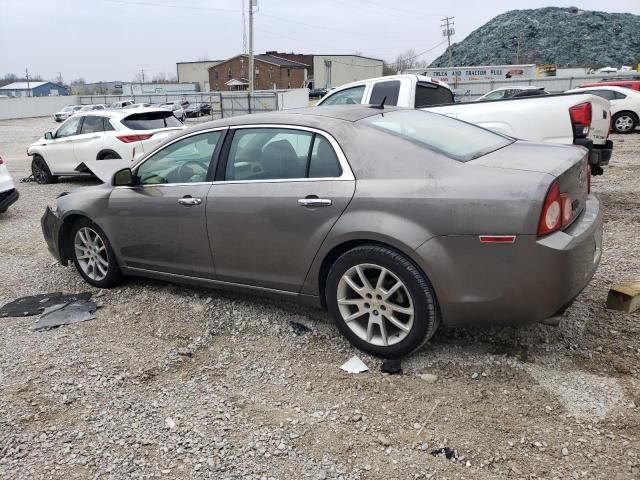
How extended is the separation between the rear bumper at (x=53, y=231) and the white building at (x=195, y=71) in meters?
89.2

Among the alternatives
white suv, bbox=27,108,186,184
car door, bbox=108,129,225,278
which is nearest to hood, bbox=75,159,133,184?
white suv, bbox=27,108,186,184

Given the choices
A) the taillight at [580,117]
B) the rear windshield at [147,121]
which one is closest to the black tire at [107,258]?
the taillight at [580,117]

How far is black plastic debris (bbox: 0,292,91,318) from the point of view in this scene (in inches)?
179

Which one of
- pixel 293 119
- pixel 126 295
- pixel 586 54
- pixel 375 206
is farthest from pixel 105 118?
pixel 586 54

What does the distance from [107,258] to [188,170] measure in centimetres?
125

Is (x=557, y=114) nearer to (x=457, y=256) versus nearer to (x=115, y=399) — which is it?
(x=457, y=256)

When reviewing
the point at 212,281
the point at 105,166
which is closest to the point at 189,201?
the point at 212,281

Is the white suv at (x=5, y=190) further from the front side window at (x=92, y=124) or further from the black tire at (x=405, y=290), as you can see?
the black tire at (x=405, y=290)

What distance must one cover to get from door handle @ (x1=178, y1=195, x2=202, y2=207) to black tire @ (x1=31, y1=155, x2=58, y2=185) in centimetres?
935

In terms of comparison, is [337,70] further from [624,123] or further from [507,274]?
[507,274]

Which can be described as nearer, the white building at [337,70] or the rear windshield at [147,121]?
the rear windshield at [147,121]

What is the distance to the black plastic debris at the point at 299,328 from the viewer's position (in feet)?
12.9

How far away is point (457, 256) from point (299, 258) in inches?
42.3

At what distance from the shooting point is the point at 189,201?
13.5 ft
